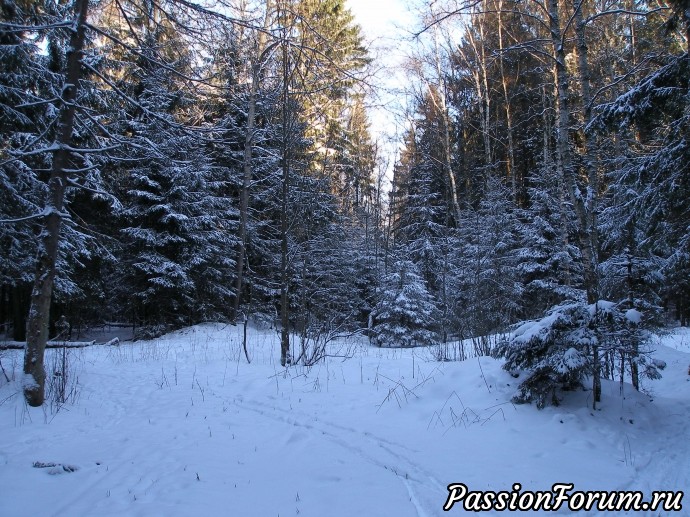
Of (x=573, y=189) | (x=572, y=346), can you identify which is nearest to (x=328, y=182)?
(x=573, y=189)

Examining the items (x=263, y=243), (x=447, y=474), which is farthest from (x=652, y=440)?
(x=263, y=243)

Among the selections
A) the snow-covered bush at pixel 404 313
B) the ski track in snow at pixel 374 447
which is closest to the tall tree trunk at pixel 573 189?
the ski track in snow at pixel 374 447

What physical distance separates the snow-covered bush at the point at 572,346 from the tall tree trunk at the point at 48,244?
20.3 ft

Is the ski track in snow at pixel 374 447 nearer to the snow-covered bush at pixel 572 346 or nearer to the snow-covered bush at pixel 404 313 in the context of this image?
the snow-covered bush at pixel 572 346

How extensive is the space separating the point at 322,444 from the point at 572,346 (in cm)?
301

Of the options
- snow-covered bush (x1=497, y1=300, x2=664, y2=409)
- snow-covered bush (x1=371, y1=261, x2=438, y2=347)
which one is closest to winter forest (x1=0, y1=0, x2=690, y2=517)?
snow-covered bush (x1=497, y1=300, x2=664, y2=409)

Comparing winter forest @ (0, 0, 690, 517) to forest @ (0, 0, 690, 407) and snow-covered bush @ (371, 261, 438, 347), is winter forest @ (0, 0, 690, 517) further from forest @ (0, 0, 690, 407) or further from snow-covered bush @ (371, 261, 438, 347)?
snow-covered bush @ (371, 261, 438, 347)

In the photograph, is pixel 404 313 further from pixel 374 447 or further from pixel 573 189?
pixel 374 447

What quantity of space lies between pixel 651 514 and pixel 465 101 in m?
23.0

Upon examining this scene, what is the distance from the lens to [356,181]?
93.4 ft

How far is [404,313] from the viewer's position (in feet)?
49.6

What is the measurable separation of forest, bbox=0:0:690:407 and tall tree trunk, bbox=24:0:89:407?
29mm

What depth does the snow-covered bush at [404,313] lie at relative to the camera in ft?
49.6

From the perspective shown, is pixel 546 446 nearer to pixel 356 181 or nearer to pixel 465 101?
pixel 465 101
